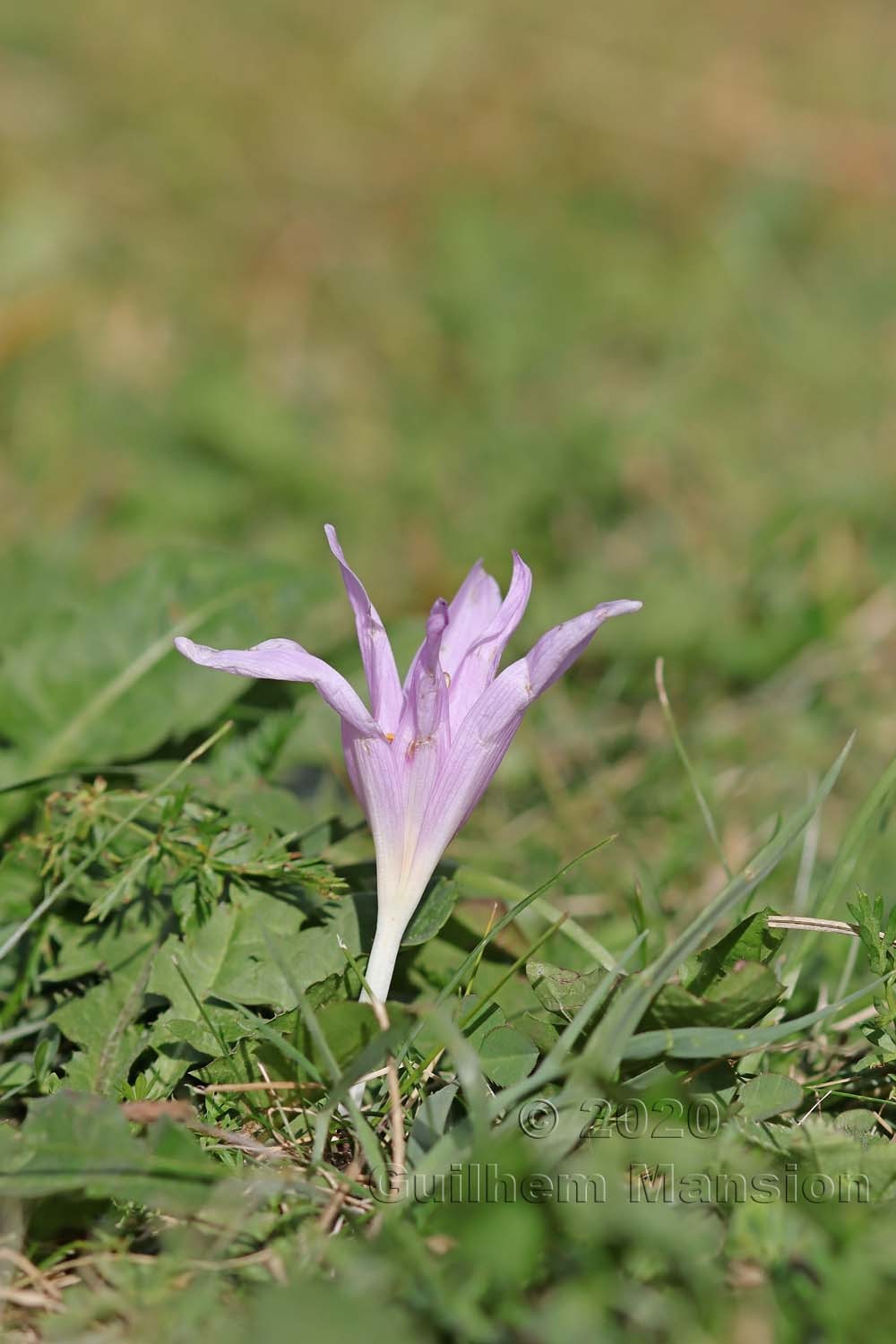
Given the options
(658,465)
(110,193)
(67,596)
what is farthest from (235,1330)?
(110,193)

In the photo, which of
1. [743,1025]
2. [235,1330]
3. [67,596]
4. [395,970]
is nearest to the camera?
[235,1330]

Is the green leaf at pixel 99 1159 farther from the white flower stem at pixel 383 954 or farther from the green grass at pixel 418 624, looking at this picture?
the white flower stem at pixel 383 954

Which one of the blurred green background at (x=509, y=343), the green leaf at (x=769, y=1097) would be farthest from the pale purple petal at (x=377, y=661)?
the blurred green background at (x=509, y=343)

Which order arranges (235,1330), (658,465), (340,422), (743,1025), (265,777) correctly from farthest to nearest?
(340,422)
(658,465)
(265,777)
(743,1025)
(235,1330)

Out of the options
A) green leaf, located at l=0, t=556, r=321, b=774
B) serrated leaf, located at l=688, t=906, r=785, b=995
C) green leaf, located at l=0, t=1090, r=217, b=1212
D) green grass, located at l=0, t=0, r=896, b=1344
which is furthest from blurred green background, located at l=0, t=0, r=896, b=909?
green leaf, located at l=0, t=1090, r=217, b=1212

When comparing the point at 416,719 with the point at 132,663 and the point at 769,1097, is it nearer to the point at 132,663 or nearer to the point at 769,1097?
the point at 769,1097

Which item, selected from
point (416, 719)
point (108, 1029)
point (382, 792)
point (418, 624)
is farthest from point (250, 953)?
point (418, 624)

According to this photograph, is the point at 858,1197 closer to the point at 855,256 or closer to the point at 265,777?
the point at 265,777
